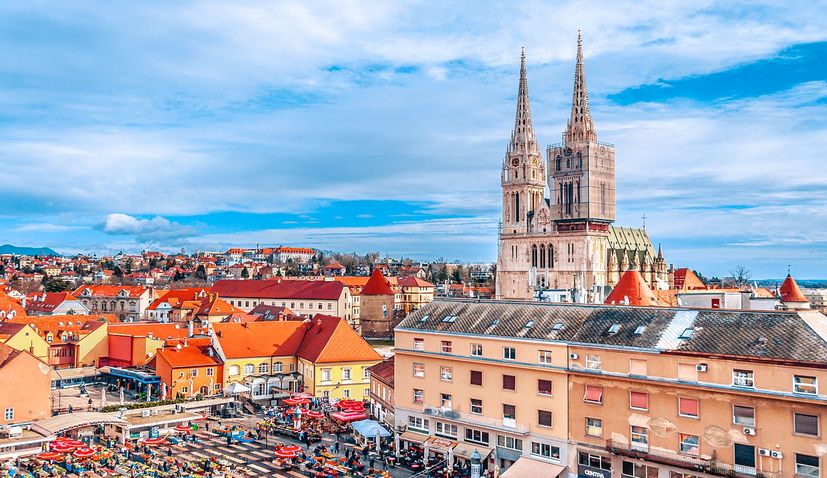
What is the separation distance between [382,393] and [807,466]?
2607cm

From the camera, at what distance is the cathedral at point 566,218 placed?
390 feet

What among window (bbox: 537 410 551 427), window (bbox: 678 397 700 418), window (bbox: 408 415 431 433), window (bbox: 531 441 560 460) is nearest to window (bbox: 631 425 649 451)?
window (bbox: 678 397 700 418)

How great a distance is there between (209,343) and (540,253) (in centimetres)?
7326

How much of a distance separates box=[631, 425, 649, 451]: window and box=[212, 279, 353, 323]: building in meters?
83.7

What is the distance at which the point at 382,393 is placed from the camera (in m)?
47.2

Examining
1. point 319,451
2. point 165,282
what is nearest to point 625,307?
point 319,451

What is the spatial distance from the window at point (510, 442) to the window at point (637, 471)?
214 inches

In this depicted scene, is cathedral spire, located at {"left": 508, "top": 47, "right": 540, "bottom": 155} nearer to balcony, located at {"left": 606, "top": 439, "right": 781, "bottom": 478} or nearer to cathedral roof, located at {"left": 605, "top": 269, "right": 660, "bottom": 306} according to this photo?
cathedral roof, located at {"left": 605, "top": 269, "right": 660, "bottom": 306}

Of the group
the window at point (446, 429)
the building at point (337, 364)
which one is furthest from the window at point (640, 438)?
the building at point (337, 364)

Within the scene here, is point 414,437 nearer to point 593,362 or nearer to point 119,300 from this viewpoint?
point 593,362

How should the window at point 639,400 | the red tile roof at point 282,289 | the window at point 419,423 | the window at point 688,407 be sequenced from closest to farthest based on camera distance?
the window at point 688,407 < the window at point 639,400 < the window at point 419,423 < the red tile roof at point 282,289

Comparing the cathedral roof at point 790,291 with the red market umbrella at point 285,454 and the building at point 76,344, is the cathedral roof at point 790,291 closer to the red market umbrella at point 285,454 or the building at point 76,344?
the red market umbrella at point 285,454

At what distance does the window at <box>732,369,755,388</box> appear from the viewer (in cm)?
2906

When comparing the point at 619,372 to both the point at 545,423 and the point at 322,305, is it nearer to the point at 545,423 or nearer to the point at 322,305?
the point at 545,423
